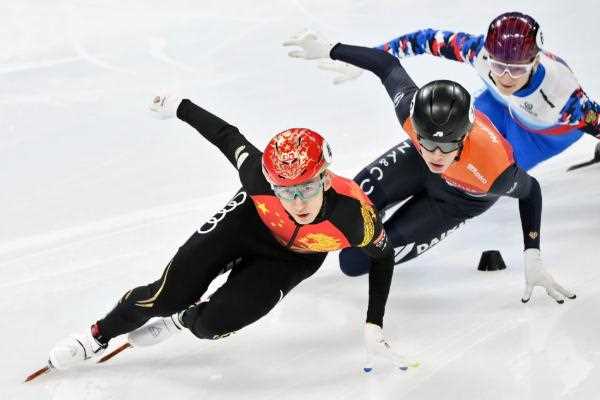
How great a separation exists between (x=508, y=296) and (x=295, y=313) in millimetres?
898

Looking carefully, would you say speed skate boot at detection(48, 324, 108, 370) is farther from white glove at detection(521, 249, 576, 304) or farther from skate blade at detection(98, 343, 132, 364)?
Result: white glove at detection(521, 249, 576, 304)

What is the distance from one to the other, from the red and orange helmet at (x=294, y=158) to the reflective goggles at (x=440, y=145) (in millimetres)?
560

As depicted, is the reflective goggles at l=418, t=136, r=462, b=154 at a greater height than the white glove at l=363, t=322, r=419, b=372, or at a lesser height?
greater

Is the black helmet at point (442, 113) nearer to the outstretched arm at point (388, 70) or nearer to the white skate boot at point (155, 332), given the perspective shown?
the outstretched arm at point (388, 70)

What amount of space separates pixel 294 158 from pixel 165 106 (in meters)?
0.88

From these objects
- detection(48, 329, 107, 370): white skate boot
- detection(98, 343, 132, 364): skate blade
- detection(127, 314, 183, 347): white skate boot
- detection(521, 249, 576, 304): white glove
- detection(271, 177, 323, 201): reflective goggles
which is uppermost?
detection(271, 177, 323, 201): reflective goggles

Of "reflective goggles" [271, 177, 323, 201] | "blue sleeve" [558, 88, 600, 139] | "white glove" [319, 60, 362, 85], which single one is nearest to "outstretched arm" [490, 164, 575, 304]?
"blue sleeve" [558, 88, 600, 139]

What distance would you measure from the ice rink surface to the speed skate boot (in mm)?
64

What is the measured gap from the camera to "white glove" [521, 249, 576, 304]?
3367 mm

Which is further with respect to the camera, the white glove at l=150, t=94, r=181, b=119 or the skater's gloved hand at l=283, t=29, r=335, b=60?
the skater's gloved hand at l=283, t=29, r=335, b=60

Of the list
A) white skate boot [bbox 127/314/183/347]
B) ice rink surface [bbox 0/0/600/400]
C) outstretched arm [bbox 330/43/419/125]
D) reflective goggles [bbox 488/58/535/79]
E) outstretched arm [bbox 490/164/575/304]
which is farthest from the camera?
reflective goggles [bbox 488/58/535/79]

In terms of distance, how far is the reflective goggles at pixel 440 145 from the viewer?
3.27 m

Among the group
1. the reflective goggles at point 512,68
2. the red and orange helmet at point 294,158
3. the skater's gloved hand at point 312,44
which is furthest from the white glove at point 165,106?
the reflective goggles at point 512,68

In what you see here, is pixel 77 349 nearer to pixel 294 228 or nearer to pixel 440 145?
pixel 294 228
